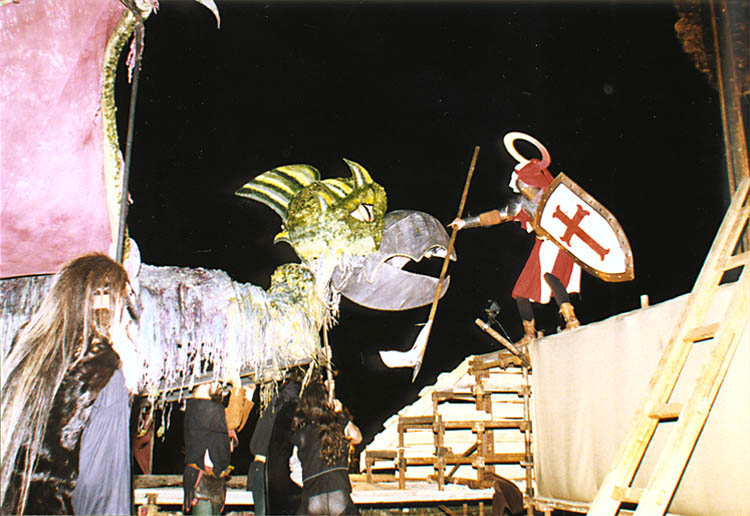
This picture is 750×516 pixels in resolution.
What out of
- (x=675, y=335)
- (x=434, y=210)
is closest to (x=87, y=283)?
(x=434, y=210)

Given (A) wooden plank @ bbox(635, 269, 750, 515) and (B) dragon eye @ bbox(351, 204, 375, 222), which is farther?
(B) dragon eye @ bbox(351, 204, 375, 222)

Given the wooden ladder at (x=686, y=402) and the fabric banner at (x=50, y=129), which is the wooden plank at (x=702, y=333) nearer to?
the wooden ladder at (x=686, y=402)

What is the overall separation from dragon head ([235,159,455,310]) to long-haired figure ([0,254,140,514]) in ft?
3.74

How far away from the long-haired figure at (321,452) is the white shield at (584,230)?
223 cm

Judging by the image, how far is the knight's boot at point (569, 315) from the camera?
15.6ft

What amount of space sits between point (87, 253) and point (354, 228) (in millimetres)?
1693

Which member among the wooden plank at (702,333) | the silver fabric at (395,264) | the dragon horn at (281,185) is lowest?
the wooden plank at (702,333)

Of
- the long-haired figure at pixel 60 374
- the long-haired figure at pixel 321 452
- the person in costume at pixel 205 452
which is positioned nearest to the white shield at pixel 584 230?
the long-haired figure at pixel 321 452

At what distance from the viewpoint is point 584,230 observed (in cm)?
468

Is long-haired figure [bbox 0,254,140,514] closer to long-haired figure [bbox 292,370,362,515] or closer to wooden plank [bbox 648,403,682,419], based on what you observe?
long-haired figure [bbox 292,370,362,515]

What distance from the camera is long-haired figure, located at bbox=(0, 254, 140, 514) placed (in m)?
3.39

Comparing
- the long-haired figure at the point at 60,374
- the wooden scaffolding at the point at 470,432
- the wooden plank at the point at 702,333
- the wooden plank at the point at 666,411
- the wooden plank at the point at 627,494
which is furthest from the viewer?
the wooden scaffolding at the point at 470,432

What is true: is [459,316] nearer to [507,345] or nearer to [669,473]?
[507,345]

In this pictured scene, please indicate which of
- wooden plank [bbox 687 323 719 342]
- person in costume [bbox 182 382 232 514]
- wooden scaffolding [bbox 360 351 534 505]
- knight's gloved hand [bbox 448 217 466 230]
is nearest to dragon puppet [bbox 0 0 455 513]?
person in costume [bbox 182 382 232 514]
